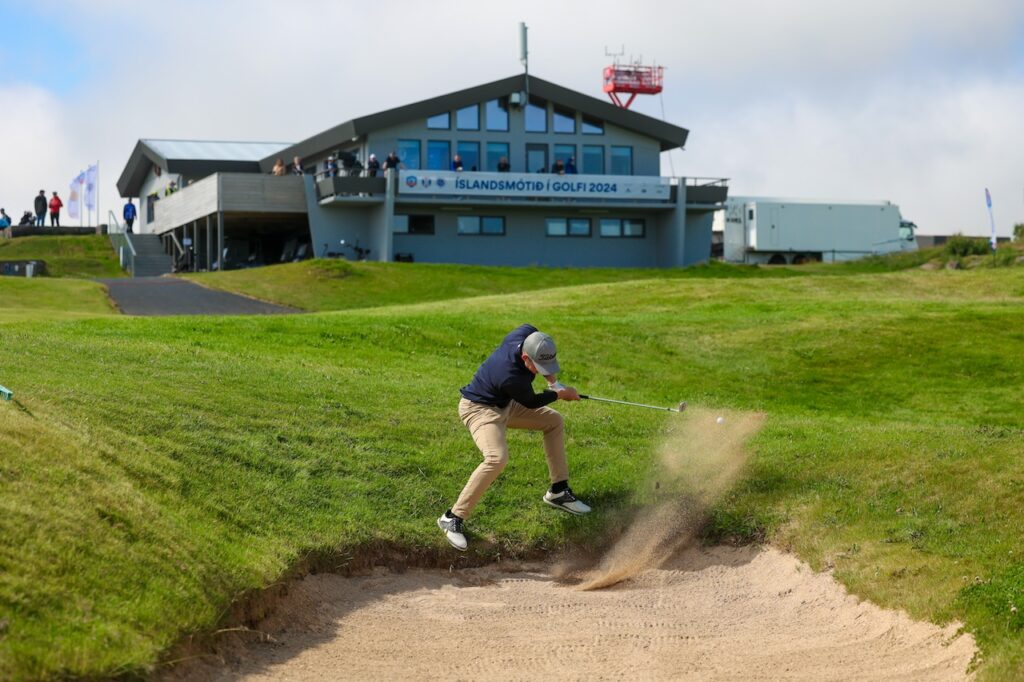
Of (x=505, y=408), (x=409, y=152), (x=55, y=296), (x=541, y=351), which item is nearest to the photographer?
(x=541, y=351)

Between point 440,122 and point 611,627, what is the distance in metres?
47.1

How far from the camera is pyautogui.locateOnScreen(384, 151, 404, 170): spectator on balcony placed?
52.8m

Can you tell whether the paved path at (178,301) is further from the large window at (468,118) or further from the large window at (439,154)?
the large window at (468,118)

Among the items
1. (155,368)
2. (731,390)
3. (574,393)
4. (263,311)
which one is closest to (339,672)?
(574,393)

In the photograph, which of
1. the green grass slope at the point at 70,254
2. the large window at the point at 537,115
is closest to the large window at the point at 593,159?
the large window at the point at 537,115

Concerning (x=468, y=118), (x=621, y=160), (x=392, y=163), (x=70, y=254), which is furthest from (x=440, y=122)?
(x=70, y=254)

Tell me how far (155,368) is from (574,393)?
6.69m

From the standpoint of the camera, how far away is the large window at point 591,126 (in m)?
57.7

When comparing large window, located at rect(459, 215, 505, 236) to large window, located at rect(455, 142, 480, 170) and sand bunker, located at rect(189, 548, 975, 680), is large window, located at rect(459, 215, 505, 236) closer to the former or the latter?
large window, located at rect(455, 142, 480, 170)

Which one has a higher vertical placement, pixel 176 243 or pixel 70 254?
pixel 176 243

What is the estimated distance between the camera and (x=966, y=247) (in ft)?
177

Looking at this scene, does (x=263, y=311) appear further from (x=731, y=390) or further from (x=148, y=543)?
(x=148, y=543)

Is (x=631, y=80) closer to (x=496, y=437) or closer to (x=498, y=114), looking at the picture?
(x=498, y=114)

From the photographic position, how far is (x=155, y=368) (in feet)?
53.9
